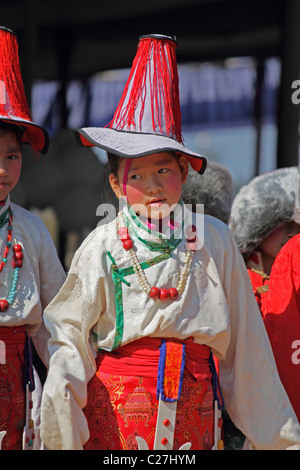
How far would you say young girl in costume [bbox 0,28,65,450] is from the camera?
2971 millimetres

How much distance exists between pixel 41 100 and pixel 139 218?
401cm

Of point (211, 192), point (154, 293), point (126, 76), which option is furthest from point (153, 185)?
point (126, 76)

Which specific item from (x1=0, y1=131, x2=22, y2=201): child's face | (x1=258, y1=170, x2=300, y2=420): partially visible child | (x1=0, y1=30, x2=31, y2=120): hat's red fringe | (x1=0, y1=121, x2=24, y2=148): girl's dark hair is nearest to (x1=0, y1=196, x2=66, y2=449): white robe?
(x1=0, y1=131, x2=22, y2=201): child's face

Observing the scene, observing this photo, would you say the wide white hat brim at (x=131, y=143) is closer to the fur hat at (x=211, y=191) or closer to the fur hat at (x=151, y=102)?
the fur hat at (x=151, y=102)

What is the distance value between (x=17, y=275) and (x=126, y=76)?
3.69 m

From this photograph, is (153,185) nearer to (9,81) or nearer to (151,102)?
(151,102)

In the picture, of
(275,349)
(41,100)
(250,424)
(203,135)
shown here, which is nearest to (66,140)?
(41,100)

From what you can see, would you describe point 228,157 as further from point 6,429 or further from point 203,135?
point 6,429

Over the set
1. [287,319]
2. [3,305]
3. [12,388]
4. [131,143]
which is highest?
[131,143]

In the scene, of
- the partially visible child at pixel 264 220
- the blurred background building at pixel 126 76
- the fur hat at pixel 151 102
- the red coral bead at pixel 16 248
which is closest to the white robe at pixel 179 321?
the fur hat at pixel 151 102

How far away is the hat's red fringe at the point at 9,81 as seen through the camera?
3.02 metres

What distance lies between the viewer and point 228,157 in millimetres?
6426

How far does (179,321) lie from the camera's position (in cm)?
261

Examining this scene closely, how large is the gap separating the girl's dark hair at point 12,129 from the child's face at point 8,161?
11 mm
